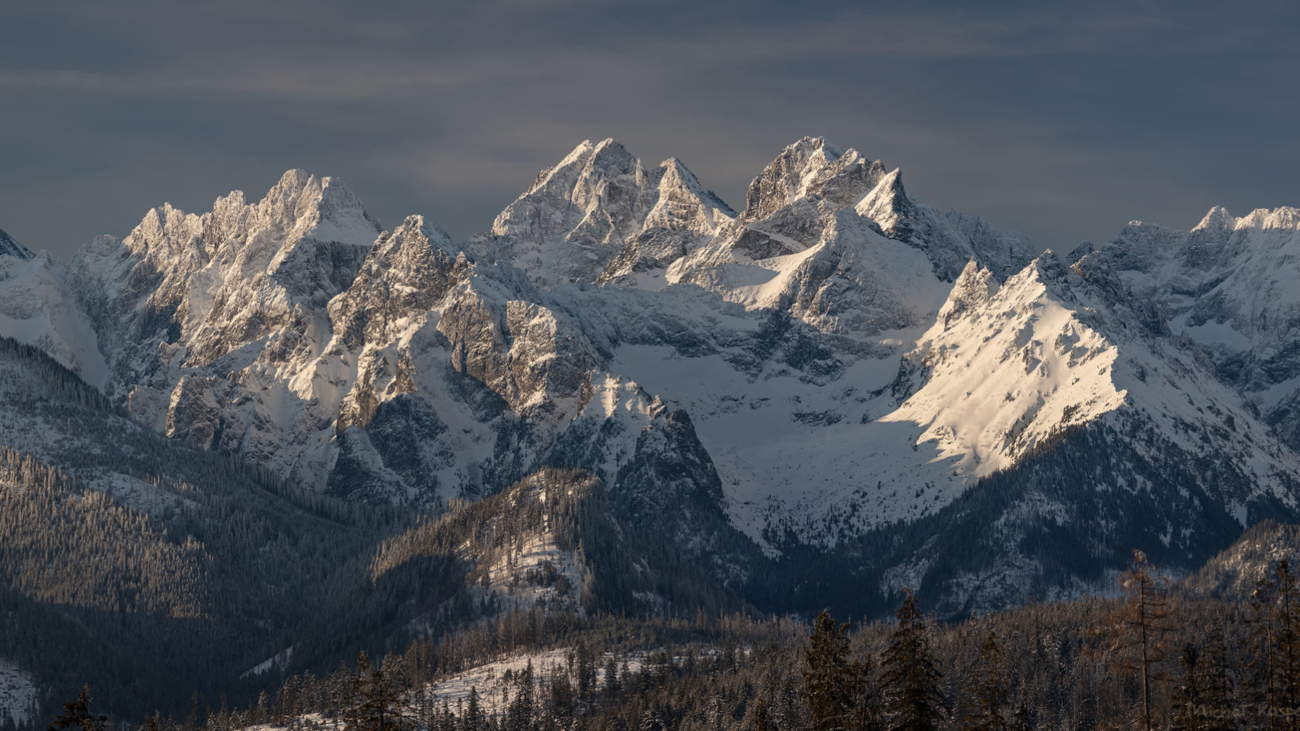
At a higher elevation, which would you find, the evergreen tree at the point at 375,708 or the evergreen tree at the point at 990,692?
the evergreen tree at the point at 375,708

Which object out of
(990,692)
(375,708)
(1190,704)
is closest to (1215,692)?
(1190,704)

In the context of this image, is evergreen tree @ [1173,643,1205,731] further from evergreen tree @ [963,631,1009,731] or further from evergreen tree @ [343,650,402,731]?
evergreen tree @ [343,650,402,731]

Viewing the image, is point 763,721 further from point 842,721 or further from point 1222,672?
point 1222,672

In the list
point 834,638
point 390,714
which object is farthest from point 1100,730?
point 390,714

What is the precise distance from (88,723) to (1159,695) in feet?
304

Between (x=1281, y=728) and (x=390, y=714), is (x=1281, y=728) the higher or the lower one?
the lower one

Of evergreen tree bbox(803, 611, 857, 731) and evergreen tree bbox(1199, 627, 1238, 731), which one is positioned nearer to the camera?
evergreen tree bbox(803, 611, 857, 731)

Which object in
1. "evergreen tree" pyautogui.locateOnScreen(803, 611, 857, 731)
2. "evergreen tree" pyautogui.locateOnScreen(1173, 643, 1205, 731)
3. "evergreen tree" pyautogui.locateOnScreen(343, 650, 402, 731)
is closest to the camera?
"evergreen tree" pyautogui.locateOnScreen(803, 611, 857, 731)

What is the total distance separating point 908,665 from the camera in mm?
123812

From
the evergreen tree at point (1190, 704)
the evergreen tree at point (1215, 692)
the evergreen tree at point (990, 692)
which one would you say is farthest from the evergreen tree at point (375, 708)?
the evergreen tree at point (1215, 692)

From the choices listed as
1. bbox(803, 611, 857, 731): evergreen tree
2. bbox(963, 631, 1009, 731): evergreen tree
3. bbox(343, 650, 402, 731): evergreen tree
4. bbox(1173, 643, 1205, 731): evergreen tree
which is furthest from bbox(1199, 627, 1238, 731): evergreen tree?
bbox(343, 650, 402, 731): evergreen tree

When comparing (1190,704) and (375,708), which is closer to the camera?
(375,708)

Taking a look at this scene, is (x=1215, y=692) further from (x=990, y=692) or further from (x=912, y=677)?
(x=912, y=677)

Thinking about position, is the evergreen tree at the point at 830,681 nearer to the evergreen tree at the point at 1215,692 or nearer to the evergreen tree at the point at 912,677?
the evergreen tree at the point at 912,677
